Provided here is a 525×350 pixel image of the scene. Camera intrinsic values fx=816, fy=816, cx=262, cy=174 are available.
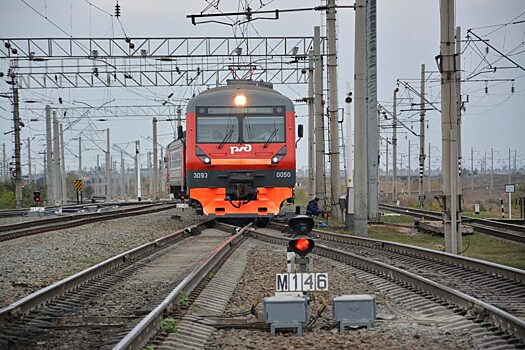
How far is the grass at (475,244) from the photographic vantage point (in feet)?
52.5

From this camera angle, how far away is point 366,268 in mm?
13000

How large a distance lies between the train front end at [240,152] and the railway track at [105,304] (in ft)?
22.5

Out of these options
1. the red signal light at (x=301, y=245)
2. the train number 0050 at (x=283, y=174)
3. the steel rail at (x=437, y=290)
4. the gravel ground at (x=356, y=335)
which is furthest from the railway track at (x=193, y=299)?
the train number 0050 at (x=283, y=174)

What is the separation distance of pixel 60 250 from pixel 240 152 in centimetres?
661

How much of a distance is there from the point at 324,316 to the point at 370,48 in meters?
19.9

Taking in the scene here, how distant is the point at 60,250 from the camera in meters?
17.3

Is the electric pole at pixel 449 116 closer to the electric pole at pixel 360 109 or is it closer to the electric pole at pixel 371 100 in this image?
the electric pole at pixel 360 109

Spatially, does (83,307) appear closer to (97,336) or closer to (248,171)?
(97,336)

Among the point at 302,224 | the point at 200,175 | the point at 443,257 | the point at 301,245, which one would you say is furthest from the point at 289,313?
the point at 200,175

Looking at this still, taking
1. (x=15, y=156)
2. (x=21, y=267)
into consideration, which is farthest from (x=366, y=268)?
(x=15, y=156)

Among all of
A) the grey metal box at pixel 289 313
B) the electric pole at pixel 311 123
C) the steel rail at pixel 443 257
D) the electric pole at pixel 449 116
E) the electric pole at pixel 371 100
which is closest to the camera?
the grey metal box at pixel 289 313

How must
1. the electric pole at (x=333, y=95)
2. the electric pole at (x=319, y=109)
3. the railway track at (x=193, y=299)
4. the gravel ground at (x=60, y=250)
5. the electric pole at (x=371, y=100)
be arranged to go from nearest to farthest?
the railway track at (x=193, y=299) < the gravel ground at (x=60, y=250) < the electric pole at (x=371, y=100) < the electric pole at (x=333, y=95) < the electric pole at (x=319, y=109)

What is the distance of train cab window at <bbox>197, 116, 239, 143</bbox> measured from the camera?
22.5 m

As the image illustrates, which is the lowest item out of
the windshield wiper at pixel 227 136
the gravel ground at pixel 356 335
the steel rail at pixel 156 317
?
the gravel ground at pixel 356 335
